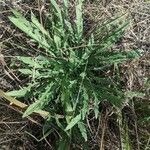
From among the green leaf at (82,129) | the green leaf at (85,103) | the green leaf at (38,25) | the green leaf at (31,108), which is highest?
the green leaf at (38,25)

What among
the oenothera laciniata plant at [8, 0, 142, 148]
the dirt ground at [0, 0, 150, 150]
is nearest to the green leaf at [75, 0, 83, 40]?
the oenothera laciniata plant at [8, 0, 142, 148]

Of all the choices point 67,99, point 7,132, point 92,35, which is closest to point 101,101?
point 67,99

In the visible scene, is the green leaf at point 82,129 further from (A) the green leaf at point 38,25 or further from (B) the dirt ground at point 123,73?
(A) the green leaf at point 38,25

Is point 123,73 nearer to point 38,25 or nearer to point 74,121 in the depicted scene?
point 74,121

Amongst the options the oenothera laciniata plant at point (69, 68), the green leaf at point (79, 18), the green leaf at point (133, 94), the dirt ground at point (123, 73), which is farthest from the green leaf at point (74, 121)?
the green leaf at point (79, 18)

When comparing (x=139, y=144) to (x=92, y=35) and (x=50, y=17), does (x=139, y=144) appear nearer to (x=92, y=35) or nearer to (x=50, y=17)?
(x=92, y=35)

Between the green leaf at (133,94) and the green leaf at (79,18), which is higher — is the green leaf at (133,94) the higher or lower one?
the lower one
